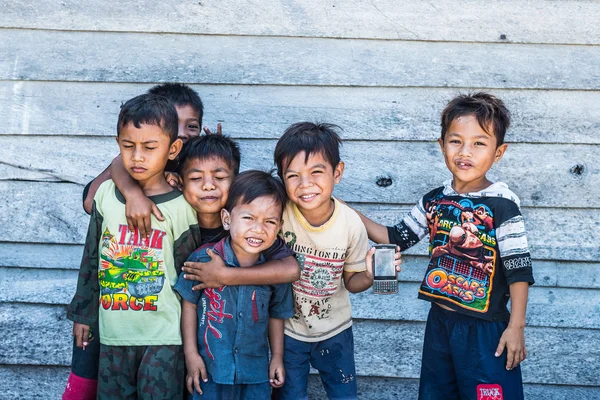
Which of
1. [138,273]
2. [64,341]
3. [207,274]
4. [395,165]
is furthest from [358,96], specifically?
[64,341]

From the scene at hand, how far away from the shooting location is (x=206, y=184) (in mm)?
2553

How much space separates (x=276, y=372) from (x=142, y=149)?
0.99 m

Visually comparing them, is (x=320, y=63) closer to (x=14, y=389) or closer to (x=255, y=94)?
(x=255, y=94)

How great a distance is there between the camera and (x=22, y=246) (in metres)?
3.46

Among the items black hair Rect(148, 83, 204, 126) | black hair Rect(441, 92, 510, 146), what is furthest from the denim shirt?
black hair Rect(441, 92, 510, 146)

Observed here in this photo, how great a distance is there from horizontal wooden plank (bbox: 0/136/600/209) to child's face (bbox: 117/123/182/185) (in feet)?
3.00

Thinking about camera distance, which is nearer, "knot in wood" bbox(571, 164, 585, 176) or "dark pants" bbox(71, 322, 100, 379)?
"dark pants" bbox(71, 322, 100, 379)

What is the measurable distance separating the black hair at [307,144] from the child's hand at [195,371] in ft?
2.56

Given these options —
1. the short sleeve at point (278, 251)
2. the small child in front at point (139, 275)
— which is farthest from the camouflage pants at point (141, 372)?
the short sleeve at point (278, 251)

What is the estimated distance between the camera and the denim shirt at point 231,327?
2.45 meters

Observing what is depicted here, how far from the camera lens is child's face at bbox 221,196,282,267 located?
2.49 metres

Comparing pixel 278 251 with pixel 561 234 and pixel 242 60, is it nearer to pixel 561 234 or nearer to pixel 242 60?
pixel 242 60

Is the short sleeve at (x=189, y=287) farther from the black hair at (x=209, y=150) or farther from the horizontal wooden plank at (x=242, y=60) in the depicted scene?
the horizontal wooden plank at (x=242, y=60)

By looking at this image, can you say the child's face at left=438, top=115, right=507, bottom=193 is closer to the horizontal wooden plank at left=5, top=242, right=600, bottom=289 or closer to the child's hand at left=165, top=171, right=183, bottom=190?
the horizontal wooden plank at left=5, top=242, right=600, bottom=289
